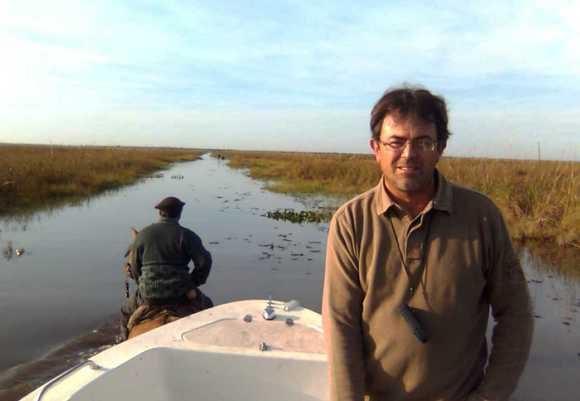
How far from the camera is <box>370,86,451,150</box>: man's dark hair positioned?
1.85m

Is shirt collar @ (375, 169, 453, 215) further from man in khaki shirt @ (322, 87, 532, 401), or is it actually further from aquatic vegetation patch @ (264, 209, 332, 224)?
aquatic vegetation patch @ (264, 209, 332, 224)

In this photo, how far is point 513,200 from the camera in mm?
11281

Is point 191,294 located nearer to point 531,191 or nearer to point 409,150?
point 409,150

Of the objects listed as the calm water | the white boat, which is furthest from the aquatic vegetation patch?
the white boat

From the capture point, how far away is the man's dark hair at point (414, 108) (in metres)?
1.85

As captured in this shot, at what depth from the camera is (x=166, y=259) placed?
4.71 metres

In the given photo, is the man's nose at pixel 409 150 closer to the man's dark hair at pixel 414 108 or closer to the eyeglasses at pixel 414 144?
the eyeglasses at pixel 414 144

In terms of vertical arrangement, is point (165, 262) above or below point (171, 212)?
below

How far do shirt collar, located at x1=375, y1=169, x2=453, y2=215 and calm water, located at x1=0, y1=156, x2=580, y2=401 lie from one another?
10.8ft

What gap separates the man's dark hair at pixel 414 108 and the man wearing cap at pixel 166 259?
10.5ft

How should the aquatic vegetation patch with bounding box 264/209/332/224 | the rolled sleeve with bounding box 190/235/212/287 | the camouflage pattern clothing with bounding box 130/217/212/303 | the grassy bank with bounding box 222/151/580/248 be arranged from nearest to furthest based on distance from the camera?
the camouflage pattern clothing with bounding box 130/217/212/303
the rolled sleeve with bounding box 190/235/212/287
the grassy bank with bounding box 222/151/580/248
the aquatic vegetation patch with bounding box 264/209/332/224

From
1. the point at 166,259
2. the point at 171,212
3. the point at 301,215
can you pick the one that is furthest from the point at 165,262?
the point at 301,215

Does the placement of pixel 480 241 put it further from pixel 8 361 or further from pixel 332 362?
pixel 8 361

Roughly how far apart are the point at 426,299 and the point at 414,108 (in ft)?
2.28
